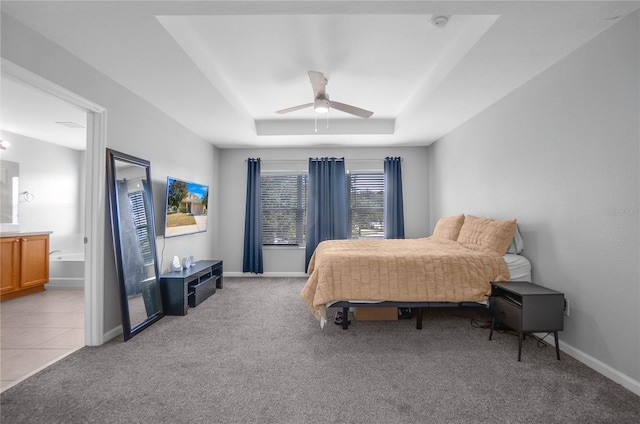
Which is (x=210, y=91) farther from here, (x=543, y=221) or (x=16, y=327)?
(x=543, y=221)

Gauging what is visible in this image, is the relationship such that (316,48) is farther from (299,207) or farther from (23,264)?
(23,264)

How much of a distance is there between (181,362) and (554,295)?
2.88m

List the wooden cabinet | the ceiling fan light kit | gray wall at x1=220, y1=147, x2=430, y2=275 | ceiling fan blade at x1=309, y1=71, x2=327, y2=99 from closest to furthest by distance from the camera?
ceiling fan blade at x1=309, y1=71, x2=327, y2=99 < the ceiling fan light kit < the wooden cabinet < gray wall at x1=220, y1=147, x2=430, y2=275

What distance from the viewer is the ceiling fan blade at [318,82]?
2.62 metres

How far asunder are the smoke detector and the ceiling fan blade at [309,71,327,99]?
3.17 feet

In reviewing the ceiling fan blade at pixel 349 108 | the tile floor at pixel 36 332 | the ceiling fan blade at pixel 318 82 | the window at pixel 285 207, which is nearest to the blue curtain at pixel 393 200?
the window at pixel 285 207

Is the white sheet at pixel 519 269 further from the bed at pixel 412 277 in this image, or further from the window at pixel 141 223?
the window at pixel 141 223

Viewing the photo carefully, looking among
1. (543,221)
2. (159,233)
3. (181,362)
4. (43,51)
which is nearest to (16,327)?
(159,233)

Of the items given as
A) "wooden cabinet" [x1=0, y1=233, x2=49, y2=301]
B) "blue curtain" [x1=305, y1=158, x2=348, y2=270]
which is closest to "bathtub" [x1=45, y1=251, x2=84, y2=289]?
"wooden cabinet" [x1=0, y1=233, x2=49, y2=301]

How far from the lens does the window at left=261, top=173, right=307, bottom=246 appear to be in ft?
18.4

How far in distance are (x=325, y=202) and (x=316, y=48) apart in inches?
119

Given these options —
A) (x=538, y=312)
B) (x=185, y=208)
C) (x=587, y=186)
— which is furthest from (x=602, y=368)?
(x=185, y=208)

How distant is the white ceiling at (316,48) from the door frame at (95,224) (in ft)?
1.73

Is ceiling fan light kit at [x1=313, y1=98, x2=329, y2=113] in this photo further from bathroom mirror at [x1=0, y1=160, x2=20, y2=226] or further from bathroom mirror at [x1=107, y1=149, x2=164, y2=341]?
bathroom mirror at [x1=0, y1=160, x2=20, y2=226]
